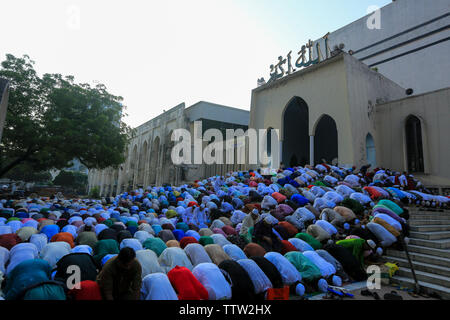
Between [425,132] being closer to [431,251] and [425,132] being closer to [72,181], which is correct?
[431,251]

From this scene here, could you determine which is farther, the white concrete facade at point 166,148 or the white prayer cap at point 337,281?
the white concrete facade at point 166,148

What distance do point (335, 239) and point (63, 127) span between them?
33.2ft

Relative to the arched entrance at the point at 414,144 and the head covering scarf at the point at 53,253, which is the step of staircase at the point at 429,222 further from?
the head covering scarf at the point at 53,253

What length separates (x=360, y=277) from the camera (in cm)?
441

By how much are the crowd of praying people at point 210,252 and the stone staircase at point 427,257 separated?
27 cm

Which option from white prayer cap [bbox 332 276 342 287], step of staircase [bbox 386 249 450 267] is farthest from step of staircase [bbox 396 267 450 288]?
white prayer cap [bbox 332 276 342 287]

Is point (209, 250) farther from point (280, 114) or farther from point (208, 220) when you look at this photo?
point (280, 114)

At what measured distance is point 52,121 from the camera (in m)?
9.95

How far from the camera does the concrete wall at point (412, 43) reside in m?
16.1

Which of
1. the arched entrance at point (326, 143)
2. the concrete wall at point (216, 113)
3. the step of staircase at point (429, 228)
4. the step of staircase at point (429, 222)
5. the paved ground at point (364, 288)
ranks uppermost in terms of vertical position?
the concrete wall at point (216, 113)

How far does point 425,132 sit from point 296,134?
24.5 ft

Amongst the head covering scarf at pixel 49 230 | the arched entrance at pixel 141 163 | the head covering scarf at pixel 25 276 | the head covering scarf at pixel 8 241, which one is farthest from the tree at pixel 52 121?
the arched entrance at pixel 141 163

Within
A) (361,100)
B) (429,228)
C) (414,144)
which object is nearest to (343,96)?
(361,100)

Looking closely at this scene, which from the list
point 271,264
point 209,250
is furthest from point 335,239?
point 209,250
